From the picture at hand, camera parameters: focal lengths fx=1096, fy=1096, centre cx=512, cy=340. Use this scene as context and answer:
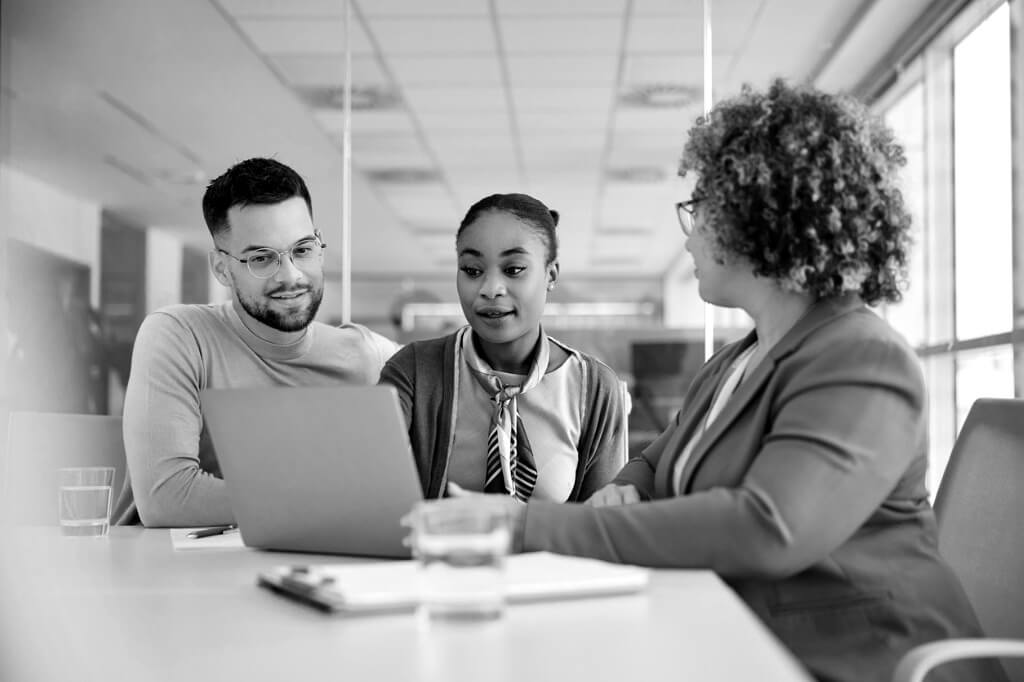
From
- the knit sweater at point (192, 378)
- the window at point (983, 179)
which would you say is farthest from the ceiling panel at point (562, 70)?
the knit sweater at point (192, 378)

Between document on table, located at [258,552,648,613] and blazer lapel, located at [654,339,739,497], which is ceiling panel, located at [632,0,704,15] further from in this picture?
document on table, located at [258,552,648,613]

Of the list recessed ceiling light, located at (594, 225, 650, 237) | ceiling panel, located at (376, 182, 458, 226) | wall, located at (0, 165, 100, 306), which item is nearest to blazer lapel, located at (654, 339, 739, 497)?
wall, located at (0, 165, 100, 306)

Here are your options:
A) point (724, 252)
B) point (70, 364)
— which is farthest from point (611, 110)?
point (724, 252)

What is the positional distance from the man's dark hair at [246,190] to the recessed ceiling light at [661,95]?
12.1ft

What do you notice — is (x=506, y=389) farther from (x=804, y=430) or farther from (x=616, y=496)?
(x=804, y=430)

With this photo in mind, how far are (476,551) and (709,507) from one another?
1.07 feet

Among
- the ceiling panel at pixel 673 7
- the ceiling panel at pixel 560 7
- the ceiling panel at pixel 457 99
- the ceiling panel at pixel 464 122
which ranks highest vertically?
the ceiling panel at pixel 673 7

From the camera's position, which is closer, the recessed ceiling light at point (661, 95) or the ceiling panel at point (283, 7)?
the ceiling panel at point (283, 7)

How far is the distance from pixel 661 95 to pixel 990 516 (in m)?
4.56

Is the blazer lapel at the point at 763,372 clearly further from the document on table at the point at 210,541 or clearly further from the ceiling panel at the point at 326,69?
the ceiling panel at the point at 326,69

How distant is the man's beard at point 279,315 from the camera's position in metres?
2.12

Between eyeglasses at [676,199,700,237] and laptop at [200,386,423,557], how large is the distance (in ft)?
1.73

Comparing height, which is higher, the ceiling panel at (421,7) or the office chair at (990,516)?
the ceiling panel at (421,7)

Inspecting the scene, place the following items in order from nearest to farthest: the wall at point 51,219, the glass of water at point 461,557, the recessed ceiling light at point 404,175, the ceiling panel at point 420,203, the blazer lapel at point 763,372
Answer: the glass of water at point 461,557 → the blazer lapel at point 763,372 → the wall at point 51,219 → the recessed ceiling light at point 404,175 → the ceiling panel at point 420,203
